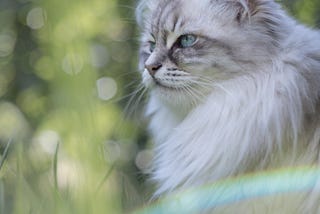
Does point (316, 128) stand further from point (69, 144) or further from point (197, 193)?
point (69, 144)

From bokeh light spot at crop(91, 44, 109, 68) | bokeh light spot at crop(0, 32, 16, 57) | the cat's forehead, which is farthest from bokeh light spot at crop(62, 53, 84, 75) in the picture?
bokeh light spot at crop(0, 32, 16, 57)

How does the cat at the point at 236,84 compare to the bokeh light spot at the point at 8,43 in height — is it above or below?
above

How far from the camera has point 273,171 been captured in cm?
186

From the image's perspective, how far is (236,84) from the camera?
1965mm

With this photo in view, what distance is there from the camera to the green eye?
6.50ft

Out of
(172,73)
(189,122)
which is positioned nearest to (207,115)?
(189,122)

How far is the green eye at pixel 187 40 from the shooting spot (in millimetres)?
1980

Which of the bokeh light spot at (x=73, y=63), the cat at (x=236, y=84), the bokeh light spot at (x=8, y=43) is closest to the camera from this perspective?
the bokeh light spot at (x=73, y=63)

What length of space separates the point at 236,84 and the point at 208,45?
0.19 metres

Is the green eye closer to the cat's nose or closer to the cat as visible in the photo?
the cat

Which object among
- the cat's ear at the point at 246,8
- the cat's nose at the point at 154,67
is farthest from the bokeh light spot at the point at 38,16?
the cat's ear at the point at 246,8

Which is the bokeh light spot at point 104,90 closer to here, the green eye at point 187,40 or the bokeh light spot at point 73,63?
the bokeh light spot at point 73,63

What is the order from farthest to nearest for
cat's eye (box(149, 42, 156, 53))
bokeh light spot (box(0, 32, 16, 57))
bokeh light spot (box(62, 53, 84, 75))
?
bokeh light spot (box(0, 32, 16, 57)) < cat's eye (box(149, 42, 156, 53)) < bokeh light spot (box(62, 53, 84, 75))

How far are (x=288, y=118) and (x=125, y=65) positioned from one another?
8.86 ft
